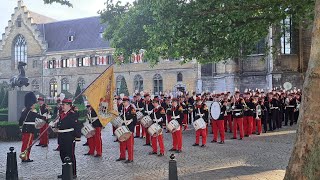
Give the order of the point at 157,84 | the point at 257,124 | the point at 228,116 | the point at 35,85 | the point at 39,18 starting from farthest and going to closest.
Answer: the point at 39,18
the point at 35,85
the point at 157,84
the point at 228,116
the point at 257,124

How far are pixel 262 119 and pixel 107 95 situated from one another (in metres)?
11.7

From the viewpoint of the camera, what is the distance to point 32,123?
12211 mm

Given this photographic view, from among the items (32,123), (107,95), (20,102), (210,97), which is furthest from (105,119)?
(20,102)

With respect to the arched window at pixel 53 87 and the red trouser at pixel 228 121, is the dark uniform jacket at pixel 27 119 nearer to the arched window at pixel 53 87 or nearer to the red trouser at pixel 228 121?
the red trouser at pixel 228 121

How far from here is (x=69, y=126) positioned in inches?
367

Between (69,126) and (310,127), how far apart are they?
18.6 ft

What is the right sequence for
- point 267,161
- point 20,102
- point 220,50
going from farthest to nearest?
point 20,102, point 220,50, point 267,161

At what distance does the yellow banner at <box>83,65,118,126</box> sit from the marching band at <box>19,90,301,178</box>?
2.06ft

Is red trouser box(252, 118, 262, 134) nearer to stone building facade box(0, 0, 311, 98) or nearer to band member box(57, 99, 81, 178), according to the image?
band member box(57, 99, 81, 178)

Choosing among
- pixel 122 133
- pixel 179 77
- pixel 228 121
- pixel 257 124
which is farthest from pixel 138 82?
→ pixel 122 133

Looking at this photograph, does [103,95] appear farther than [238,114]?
No

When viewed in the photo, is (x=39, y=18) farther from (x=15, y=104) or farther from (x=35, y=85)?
(x=15, y=104)

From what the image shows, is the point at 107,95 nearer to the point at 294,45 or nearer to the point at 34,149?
the point at 34,149

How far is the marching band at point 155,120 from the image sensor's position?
31.1 feet
